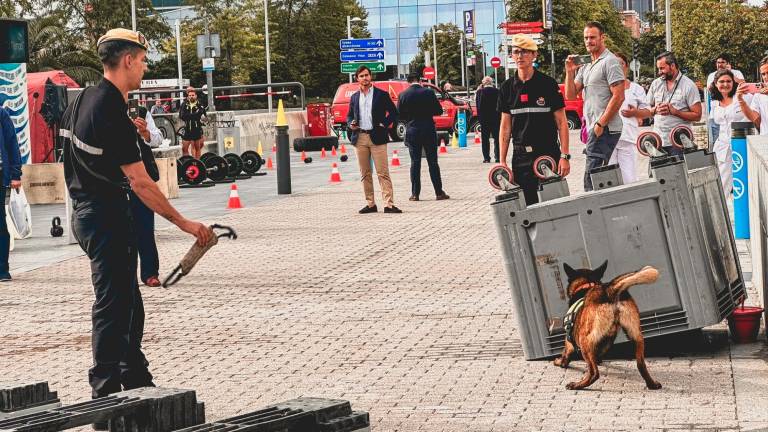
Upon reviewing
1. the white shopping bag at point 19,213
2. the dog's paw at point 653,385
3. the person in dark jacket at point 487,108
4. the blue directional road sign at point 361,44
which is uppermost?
the blue directional road sign at point 361,44

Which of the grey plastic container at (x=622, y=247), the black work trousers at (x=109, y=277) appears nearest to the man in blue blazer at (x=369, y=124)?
the grey plastic container at (x=622, y=247)

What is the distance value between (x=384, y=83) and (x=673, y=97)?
30731mm

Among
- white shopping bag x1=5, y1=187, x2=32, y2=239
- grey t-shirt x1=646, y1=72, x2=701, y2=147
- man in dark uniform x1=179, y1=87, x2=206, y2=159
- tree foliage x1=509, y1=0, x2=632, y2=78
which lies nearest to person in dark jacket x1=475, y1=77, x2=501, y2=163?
man in dark uniform x1=179, y1=87, x2=206, y2=159

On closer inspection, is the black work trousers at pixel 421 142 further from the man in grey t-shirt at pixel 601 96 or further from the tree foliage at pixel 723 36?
the tree foliage at pixel 723 36

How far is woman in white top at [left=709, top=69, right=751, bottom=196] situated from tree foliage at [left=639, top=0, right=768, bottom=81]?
33.4m

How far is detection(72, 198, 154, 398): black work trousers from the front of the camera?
21.1ft

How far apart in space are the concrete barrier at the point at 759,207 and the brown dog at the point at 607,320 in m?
1.28

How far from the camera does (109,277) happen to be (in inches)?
254

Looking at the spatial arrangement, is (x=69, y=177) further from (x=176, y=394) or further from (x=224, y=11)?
(x=224, y=11)

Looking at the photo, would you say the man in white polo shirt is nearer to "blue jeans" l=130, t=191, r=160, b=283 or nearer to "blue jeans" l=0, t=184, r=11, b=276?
"blue jeans" l=130, t=191, r=160, b=283

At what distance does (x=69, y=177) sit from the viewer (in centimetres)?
659

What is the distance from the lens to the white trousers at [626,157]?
11312mm

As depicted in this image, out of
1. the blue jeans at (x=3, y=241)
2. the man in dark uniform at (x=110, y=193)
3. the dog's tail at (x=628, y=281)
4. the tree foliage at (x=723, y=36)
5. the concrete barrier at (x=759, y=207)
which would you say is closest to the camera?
the man in dark uniform at (x=110, y=193)

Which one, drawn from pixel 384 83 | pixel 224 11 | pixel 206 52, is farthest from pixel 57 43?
pixel 384 83
